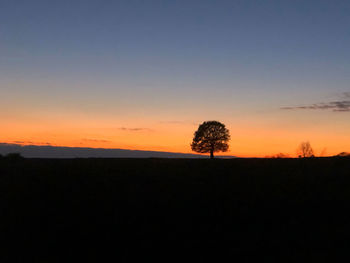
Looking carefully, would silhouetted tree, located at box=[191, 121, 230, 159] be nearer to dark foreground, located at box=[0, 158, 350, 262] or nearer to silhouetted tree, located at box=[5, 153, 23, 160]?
silhouetted tree, located at box=[5, 153, 23, 160]

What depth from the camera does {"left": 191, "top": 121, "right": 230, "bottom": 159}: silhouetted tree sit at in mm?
51406

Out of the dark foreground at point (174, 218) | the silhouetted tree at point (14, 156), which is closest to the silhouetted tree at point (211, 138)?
the silhouetted tree at point (14, 156)

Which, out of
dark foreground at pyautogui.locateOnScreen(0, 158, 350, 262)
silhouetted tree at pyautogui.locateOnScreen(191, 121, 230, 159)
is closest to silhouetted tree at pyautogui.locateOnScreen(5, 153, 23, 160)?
dark foreground at pyautogui.locateOnScreen(0, 158, 350, 262)

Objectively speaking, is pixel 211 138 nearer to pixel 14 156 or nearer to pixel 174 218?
pixel 14 156

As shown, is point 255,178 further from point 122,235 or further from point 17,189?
point 17,189

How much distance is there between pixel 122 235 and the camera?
9.12 metres

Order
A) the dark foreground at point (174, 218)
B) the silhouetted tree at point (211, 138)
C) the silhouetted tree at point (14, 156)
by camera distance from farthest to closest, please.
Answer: the silhouetted tree at point (211, 138) < the silhouetted tree at point (14, 156) < the dark foreground at point (174, 218)

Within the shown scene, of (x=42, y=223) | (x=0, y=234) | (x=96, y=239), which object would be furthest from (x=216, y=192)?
(x=0, y=234)

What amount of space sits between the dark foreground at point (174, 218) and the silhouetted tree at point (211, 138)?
36629 millimetres

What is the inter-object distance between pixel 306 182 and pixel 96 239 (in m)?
10.0

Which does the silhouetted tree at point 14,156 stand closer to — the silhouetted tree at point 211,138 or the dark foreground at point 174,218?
the dark foreground at point 174,218

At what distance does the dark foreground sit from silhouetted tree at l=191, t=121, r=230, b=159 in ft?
120

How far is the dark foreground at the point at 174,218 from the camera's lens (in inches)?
326

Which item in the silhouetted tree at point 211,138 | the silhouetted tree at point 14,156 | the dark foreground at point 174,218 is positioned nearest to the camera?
the dark foreground at point 174,218
